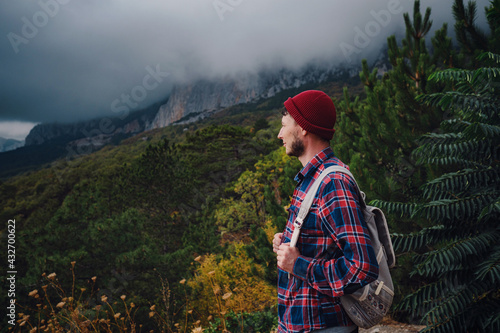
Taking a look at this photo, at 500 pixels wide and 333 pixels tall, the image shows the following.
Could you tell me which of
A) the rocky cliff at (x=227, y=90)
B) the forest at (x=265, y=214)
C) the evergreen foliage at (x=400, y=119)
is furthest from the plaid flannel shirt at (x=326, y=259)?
the rocky cliff at (x=227, y=90)

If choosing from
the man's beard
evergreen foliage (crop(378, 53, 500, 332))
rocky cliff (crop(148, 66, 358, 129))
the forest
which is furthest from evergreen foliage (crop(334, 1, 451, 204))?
rocky cliff (crop(148, 66, 358, 129))

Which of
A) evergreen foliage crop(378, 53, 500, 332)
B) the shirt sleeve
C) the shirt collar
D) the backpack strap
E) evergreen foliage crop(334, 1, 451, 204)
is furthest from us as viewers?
evergreen foliage crop(334, 1, 451, 204)

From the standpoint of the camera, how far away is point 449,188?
2.54 meters

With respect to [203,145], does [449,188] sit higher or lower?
lower

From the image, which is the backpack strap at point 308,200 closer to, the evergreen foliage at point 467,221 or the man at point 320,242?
the man at point 320,242

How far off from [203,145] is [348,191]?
1877 centimetres

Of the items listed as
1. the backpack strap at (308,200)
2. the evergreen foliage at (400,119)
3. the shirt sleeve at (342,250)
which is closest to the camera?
the shirt sleeve at (342,250)

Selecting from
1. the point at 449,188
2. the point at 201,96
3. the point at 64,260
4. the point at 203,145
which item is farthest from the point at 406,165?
Result: the point at 201,96

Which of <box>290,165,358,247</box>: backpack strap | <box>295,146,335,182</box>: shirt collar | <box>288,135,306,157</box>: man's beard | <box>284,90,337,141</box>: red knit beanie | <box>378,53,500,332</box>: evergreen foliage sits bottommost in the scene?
<box>378,53,500,332</box>: evergreen foliage

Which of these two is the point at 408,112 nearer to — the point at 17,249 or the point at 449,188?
the point at 449,188

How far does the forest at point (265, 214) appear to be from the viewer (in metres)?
2.38

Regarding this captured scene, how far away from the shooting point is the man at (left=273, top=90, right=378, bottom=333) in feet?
3.52

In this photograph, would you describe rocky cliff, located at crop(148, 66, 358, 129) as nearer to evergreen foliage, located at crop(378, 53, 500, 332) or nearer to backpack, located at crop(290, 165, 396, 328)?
evergreen foliage, located at crop(378, 53, 500, 332)

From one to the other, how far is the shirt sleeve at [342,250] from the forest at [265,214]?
0.99 metres
